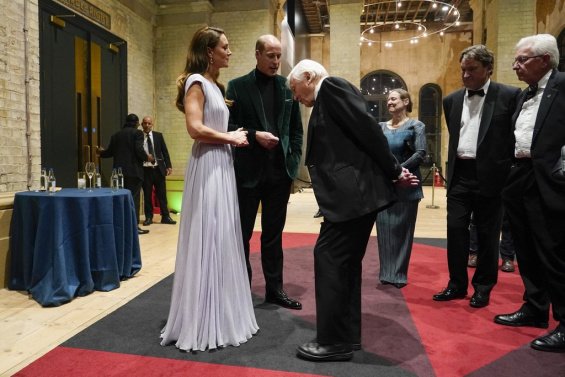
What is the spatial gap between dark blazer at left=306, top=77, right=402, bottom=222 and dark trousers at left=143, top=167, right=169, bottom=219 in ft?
17.2

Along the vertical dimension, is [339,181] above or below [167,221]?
above

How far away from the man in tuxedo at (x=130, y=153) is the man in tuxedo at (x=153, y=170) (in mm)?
442

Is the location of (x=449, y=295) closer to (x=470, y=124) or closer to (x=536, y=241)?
(x=536, y=241)

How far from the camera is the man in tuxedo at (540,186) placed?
2.34 meters

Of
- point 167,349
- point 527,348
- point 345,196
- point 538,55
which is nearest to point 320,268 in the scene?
point 345,196

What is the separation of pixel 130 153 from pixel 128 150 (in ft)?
0.16

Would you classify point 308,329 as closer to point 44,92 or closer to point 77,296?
point 77,296

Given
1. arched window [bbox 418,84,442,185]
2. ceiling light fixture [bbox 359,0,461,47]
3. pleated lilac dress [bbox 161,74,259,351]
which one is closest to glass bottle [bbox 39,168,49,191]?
pleated lilac dress [bbox 161,74,259,351]

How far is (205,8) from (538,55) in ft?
26.0

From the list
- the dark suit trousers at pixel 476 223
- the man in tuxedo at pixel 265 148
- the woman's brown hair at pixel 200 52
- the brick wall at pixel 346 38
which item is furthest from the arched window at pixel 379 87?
the woman's brown hair at pixel 200 52

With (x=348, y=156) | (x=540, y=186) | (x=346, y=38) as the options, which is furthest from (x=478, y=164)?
(x=346, y=38)

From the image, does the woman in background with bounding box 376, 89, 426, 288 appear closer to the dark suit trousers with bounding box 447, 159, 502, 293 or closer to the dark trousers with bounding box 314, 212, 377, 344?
the dark suit trousers with bounding box 447, 159, 502, 293

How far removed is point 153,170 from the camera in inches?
271

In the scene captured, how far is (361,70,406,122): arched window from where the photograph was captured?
1759 cm
